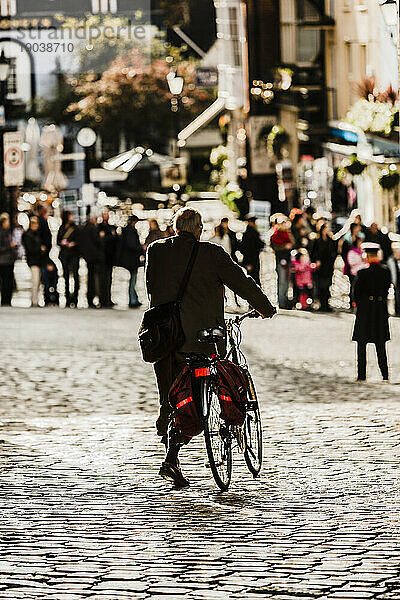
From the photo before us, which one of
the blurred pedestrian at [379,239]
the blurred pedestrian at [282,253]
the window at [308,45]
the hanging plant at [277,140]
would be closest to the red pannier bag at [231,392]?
the blurred pedestrian at [379,239]

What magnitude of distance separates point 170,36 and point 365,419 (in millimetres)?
62350

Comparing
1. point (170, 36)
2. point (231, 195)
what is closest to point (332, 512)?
point (231, 195)

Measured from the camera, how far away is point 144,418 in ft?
46.3

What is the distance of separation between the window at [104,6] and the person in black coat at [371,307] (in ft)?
108

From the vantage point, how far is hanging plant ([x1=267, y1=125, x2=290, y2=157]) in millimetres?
49188

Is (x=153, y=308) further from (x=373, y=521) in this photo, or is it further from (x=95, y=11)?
(x=95, y=11)

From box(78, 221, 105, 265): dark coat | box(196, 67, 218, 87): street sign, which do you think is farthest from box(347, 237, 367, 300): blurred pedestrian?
box(196, 67, 218, 87): street sign

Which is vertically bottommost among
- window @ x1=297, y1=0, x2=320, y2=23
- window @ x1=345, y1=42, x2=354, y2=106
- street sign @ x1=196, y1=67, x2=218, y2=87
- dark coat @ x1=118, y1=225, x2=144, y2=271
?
dark coat @ x1=118, y1=225, x2=144, y2=271

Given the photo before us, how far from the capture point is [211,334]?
995 cm

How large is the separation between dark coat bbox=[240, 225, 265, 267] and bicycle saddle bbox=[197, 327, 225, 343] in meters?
19.0

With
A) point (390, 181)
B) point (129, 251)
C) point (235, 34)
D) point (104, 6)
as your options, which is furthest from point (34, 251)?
point (235, 34)

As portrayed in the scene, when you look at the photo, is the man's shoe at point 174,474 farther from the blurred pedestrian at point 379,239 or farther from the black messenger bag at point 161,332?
the blurred pedestrian at point 379,239

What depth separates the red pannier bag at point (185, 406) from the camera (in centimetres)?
989

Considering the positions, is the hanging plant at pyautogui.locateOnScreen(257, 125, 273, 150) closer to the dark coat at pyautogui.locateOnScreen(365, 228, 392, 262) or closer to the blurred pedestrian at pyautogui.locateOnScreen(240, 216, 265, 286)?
the blurred pedestrian at pyautogui.locateOnScreen(240, 216, 265, 286)
